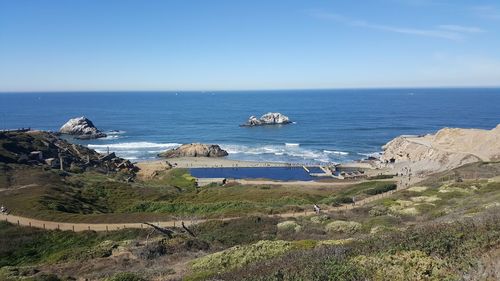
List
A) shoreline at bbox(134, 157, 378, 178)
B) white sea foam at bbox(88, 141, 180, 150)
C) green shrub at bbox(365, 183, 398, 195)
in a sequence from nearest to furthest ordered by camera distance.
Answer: green shrub at bbox(365, 183, 398, 195), shoreline at bbox(134, 157, 378, 178), white sea foam at bbox(88, 141, 180, 150)

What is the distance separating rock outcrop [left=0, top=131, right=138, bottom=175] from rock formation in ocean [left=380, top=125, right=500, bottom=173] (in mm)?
54042

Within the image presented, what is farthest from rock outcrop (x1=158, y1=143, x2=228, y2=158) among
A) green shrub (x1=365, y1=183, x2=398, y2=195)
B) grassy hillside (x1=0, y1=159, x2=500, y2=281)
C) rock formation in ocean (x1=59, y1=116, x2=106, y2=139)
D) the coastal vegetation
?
green shrub (x1=365, y1=183, x2=398, y2=195)

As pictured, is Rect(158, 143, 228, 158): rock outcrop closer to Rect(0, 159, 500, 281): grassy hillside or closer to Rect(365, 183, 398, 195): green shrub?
Rect(0, 159, 500, 281): grassy hillside

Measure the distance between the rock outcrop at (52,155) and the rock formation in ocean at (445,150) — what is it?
54.0 m

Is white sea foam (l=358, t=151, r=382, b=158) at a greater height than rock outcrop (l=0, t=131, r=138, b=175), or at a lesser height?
lesser

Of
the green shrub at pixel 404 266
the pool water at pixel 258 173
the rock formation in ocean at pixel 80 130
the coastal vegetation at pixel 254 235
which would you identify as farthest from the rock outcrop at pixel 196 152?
the green shrub at pixel 404 266

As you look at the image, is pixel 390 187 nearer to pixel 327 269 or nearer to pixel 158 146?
pixel 327 269

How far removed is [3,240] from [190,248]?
15.5 metres

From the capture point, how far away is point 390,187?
5312cm

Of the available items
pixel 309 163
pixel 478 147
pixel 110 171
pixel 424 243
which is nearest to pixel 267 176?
pixel 309 163

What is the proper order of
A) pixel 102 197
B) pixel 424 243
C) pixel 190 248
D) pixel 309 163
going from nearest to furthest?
pixel 424 243, pixel 190 248, pixel 102 197, pixel 309 163

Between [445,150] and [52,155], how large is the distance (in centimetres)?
7439

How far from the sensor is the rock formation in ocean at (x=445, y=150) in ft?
234

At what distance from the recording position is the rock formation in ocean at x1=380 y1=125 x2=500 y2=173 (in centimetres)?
7144
